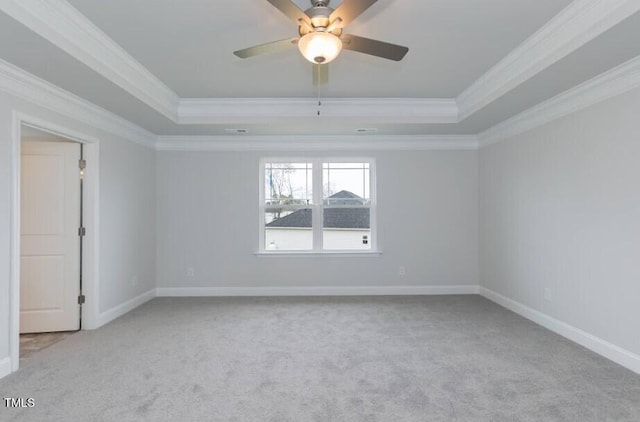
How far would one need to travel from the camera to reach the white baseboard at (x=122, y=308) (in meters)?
4.22

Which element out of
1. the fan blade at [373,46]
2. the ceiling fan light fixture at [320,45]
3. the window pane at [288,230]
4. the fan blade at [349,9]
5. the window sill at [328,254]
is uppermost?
the fan blade at [349,9]

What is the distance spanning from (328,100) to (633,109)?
9.68 ft

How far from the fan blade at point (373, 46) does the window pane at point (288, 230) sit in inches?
139

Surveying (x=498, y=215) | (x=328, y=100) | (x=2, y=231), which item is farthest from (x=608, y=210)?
(x=2, y=231)

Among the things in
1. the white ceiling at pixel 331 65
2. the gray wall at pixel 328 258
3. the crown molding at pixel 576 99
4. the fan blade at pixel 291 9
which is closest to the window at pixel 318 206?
the gray wall at pixel 328 258

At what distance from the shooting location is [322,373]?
297cm

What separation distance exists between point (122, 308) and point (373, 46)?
422cm

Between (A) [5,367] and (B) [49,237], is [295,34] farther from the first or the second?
(A) [5,367]

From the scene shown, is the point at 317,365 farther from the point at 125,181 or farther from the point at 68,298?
the point at 125,181

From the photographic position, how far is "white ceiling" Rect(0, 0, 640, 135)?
2.55 m

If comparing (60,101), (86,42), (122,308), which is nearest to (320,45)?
(86,42)

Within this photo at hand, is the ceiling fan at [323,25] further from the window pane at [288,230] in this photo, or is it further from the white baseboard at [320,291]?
the white baseboard at [320,291]

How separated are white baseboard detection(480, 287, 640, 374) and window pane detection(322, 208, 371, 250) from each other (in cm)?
203

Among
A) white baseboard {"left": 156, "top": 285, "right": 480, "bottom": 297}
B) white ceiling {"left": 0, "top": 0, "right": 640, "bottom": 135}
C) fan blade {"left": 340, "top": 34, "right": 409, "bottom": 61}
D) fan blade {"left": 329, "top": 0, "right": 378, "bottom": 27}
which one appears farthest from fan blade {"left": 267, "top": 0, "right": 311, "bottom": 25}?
white baseboard {"left": 156, "top": 285, "right": 480, "bottom": 297}
